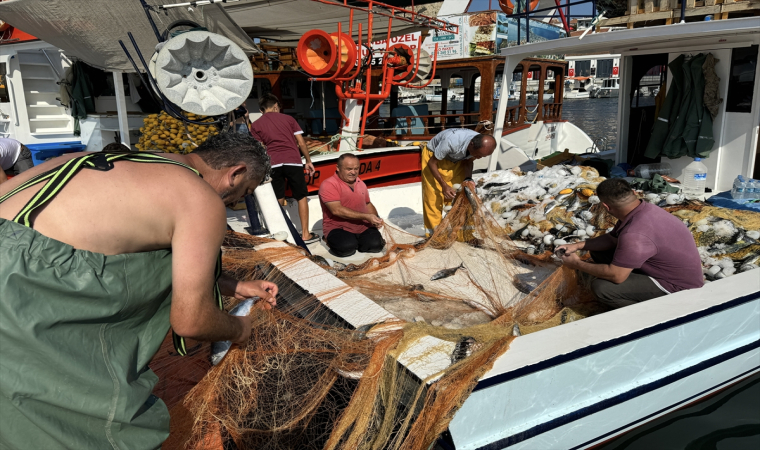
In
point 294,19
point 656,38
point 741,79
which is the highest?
point 294,19

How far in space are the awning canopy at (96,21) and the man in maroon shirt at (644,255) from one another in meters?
4.82

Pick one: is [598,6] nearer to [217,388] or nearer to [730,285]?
[730,285]

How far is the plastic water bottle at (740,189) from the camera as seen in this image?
6246 mm

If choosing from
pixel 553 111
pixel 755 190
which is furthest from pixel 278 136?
pixel 553 111

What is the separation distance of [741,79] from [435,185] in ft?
13.4

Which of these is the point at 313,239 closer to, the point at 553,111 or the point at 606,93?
the point at 553,111

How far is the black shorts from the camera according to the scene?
648 cm

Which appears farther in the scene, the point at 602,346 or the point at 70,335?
the point at 602,346

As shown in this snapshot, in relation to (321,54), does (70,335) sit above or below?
below

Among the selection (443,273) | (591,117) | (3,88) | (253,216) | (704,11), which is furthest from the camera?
(591,117)

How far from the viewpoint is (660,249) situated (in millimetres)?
3480

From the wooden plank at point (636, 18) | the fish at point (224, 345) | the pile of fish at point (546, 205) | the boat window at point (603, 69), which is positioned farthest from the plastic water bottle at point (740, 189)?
the boat window at point (603, 69)

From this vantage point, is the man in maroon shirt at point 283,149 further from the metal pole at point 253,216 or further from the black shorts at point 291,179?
the metal pole at point 253,216

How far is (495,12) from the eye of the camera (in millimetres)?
11875
